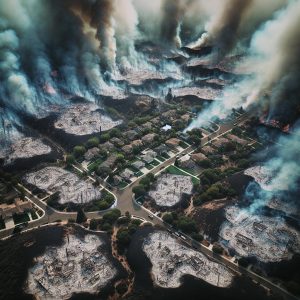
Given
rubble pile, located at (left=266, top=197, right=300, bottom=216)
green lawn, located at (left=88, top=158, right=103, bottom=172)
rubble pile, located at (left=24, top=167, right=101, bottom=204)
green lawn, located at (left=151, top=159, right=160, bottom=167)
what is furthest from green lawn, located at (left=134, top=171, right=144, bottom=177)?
rubble pile, located at (left=266, top=197, right=300, bottom=216)

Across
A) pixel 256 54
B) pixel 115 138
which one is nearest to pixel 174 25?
pixel 256 54

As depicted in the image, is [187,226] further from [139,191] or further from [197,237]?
[139,191]

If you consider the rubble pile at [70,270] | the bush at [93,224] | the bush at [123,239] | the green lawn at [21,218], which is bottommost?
the rubble pile at [70,270]

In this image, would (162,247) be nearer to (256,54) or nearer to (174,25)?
(256,54)

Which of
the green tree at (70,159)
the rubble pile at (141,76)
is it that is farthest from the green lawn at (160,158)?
the rubble pile at (141,76)

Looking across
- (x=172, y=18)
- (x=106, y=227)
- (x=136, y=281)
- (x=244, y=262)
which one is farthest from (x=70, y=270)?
(x=172, y=18)

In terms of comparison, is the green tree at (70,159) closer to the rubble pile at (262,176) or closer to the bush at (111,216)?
the bush at (111,216)

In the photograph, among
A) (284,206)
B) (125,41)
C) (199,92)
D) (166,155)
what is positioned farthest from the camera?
(125,41)
